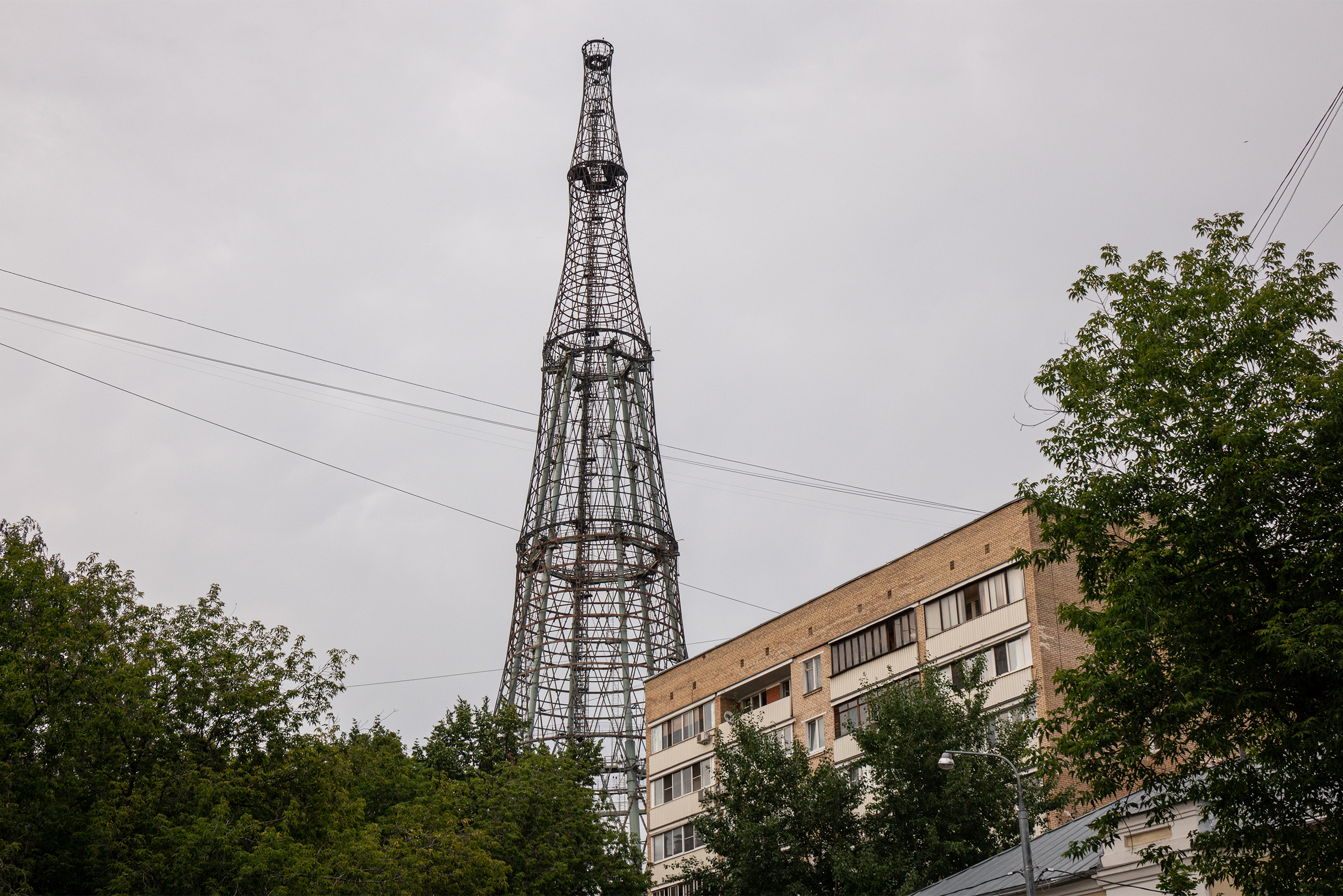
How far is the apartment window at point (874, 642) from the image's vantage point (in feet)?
155

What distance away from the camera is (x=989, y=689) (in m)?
42.1

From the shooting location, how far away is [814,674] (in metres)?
51.0

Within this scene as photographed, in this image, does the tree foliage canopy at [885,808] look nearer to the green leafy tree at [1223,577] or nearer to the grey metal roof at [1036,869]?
the grey metal roof at [1036,869]

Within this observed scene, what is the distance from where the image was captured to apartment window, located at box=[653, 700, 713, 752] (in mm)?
55406

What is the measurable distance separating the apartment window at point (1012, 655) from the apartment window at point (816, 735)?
829cm

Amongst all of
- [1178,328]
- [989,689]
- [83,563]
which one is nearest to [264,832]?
[83,563]

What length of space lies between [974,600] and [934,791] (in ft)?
39.6

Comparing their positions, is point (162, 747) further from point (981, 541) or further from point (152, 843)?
point (981, 541)

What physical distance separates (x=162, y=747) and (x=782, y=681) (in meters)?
28.1

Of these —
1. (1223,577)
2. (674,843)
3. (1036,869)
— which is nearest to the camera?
(1223,577)

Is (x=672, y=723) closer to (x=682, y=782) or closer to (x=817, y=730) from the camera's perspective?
(x=682, y=782)

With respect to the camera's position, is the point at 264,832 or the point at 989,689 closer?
the point at 264,832

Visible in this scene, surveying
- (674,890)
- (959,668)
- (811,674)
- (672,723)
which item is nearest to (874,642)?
(811,674)

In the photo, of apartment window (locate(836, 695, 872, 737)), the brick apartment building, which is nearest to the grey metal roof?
Result: the brick apartment building
